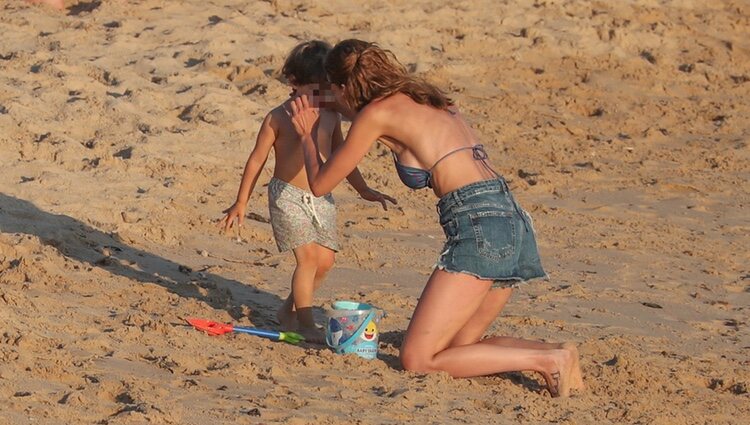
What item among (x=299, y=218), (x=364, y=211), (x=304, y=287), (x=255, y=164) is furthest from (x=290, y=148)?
(x=364, y=211)

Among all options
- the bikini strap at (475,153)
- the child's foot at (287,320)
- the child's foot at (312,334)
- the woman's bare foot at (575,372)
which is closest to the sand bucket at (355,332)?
the child's foot at (312,334)

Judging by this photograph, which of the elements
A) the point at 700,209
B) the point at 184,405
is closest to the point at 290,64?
the point at 184,405

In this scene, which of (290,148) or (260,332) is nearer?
(260,332)

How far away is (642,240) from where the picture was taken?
820cm

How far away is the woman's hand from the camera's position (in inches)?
217

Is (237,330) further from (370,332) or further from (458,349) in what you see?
(458,349)

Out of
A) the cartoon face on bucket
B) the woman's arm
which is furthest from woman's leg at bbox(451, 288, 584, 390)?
the woman's arm

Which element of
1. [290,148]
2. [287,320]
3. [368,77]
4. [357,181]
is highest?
[368,77]

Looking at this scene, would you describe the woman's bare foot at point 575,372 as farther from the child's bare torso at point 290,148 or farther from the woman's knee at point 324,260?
the child's bare torso at point 290,148

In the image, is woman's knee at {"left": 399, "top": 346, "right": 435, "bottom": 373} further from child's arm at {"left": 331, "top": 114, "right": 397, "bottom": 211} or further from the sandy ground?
child's arm at {"left": 331, "top": 114, "right": 397, "bottom": 211}

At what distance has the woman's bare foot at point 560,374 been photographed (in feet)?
17.0

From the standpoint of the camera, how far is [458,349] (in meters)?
5.28

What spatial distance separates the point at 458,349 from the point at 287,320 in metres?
1.03

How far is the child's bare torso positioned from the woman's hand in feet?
0.96
